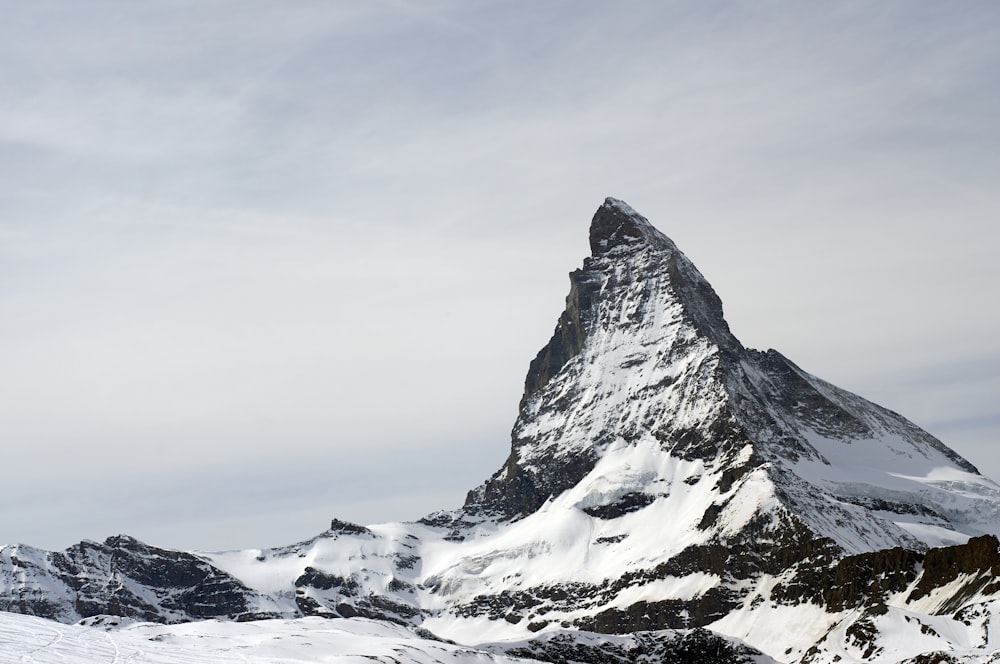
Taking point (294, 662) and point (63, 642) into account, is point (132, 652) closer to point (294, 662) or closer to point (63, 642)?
point (63, 642)

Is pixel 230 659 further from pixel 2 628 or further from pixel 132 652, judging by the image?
pixel 2 628

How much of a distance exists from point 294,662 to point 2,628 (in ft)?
133

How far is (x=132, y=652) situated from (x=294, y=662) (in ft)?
87.0

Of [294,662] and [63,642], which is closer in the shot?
[63,642]

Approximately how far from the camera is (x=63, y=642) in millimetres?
161625

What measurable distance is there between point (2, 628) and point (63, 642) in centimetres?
621

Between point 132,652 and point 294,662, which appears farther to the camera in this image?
point 294,662

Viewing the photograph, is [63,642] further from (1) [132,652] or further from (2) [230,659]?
(2) [230,659]

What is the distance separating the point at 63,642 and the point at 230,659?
85.8 feet

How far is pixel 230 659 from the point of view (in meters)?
183

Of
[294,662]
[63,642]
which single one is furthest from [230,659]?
[63,642]

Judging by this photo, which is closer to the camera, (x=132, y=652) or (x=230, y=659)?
(x=132, y=652)

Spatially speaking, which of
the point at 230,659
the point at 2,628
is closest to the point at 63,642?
the point at 2,628

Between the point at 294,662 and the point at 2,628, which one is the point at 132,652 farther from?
the point at 294,662
